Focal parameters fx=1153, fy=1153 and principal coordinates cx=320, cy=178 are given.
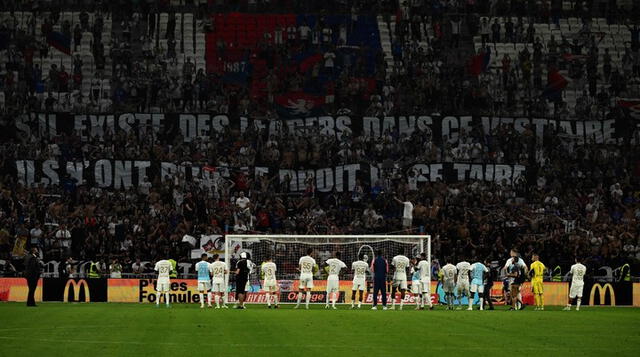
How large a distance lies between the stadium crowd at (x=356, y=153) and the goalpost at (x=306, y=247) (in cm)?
115

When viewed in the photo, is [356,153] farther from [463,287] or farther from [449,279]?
[463,287]

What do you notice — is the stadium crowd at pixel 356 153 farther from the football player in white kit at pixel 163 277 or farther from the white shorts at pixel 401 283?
the white shorts at pixel 401 283

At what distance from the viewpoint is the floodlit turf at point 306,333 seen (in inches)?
847

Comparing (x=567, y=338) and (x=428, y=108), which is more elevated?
(x=428, y=108)

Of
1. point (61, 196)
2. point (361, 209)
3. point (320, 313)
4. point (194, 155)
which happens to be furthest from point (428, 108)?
point (320, 313)

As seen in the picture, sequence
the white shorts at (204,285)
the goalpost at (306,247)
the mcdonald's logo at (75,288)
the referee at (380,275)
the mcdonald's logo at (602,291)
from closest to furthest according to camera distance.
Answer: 1. the referee at (380,275)
2. the white shorts at (204,285)
3. the mcdonald's logo at (75,288)
4. the goalpost at (306,247)
5. the mcdonald's logo at (602,291)

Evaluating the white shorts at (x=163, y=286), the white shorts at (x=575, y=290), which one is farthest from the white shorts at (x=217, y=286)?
the white shorts at (x=575, y=290)

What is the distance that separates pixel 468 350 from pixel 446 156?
30.1m

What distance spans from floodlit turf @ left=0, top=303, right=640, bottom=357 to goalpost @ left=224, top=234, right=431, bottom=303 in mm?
9420

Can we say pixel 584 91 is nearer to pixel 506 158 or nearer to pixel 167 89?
pixel 506 158

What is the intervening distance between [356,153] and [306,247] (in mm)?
7123

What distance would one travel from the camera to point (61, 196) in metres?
47.6

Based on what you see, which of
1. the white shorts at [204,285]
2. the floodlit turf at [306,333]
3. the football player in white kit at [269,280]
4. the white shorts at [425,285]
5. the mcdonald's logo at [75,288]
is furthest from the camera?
the mcdonald's logo at [75,288]

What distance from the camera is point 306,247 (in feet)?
150
